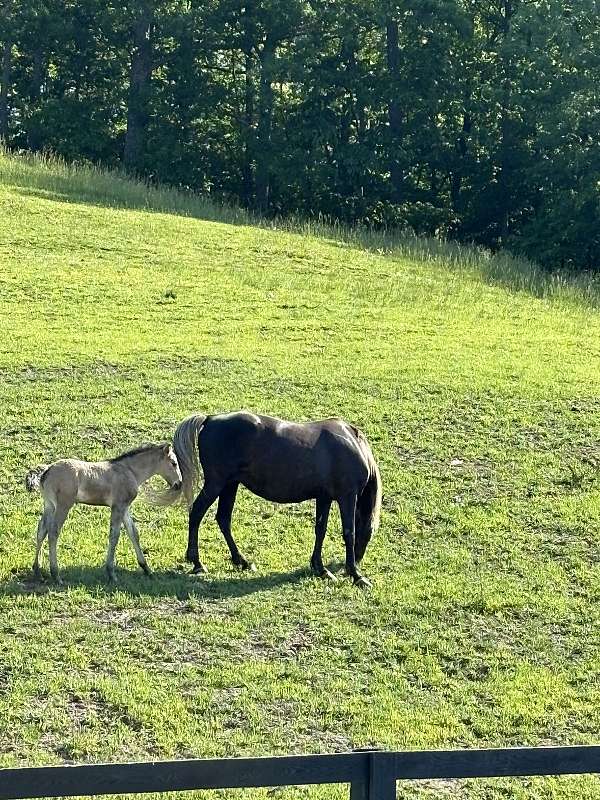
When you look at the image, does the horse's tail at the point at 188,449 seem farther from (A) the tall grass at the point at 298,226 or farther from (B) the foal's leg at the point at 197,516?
(A) the tall grass at the point at 298,226

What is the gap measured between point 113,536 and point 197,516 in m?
1.07

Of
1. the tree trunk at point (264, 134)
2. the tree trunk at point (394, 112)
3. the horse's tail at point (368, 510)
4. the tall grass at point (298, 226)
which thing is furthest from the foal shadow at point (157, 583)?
the tree trunk at point (394, 112)

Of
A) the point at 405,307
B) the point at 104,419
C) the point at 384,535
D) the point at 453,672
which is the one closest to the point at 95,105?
the point at 405,307

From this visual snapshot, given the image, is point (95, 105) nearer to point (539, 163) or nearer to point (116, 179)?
point (116, 179)

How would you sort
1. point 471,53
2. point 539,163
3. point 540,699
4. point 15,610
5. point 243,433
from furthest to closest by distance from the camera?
point 471,53 < point 539,163 < point 243,433 < point 15,610 < point 540,699

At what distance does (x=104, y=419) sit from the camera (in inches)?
670

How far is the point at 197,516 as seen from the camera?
499 inches

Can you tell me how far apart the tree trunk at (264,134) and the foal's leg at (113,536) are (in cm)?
3273

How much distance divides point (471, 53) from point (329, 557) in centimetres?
3457

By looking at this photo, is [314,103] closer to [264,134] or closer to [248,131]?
[264,134]

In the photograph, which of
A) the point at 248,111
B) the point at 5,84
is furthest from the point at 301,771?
the point at 5,84

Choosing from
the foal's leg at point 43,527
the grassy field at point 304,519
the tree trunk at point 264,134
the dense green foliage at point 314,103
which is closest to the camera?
the grassy field at point 304,519

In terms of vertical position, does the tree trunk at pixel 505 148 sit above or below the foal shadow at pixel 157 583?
above

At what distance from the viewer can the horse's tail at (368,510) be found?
1305cm
